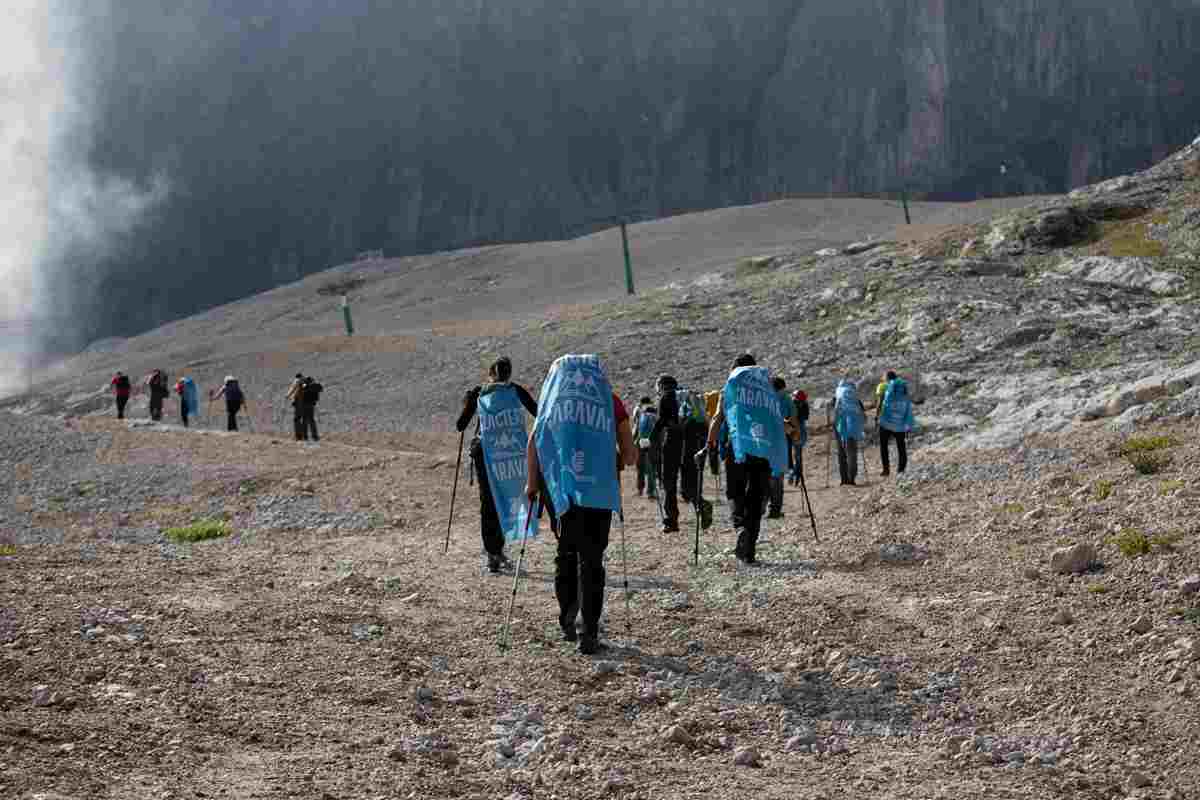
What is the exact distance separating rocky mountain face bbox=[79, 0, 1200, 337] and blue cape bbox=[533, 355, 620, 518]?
101m

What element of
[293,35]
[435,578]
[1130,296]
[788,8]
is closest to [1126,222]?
[1130,296]

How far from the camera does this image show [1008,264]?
40594mm

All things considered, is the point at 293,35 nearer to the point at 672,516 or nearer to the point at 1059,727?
the point at 672,516

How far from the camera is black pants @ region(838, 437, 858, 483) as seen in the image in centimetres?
2125

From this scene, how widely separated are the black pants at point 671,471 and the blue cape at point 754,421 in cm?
312

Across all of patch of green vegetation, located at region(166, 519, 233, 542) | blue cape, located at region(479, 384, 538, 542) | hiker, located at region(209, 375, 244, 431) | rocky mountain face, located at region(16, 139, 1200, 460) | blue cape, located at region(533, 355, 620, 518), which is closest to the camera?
blue cape, located at region(533, 355, 620, 518)

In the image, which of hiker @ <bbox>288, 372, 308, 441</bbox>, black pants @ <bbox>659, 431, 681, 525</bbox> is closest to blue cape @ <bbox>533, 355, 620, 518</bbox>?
black pants @ <bbox>659, 431, 681, 525</bbox>

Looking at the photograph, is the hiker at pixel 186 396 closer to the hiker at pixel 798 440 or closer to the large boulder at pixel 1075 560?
the hiker at pixel 798 440

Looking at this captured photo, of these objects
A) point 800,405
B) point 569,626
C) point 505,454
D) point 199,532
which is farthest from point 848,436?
point 569,626

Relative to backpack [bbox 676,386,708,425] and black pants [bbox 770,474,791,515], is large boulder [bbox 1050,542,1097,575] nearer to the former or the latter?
black pants [bbox 770,474,791,515]

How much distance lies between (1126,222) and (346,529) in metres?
32.5

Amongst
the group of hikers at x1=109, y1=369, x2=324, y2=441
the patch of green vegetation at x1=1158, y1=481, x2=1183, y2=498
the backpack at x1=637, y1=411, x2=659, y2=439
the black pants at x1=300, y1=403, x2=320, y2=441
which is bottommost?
the patch of green vegetation at x1=1158, y1=481, x2=1183, y2=498

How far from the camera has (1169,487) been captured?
1199 centimetres

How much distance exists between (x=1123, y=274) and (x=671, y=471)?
2460 centimetres
